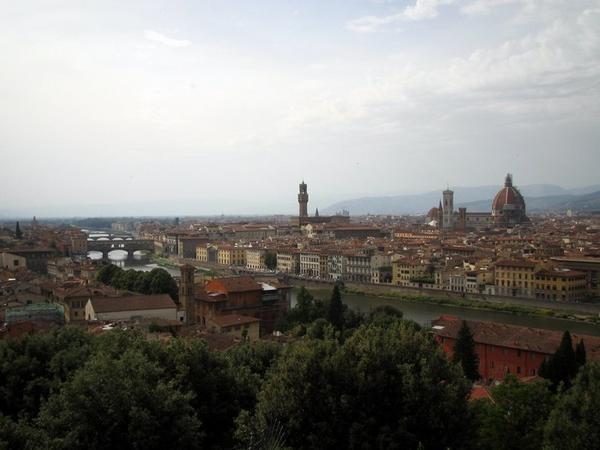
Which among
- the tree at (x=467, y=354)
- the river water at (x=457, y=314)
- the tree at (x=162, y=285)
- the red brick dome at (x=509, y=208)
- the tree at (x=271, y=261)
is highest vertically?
the red brick dome at (x=509, y=208)

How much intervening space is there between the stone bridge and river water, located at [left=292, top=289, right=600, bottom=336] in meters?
29.4

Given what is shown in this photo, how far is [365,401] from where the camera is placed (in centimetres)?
631

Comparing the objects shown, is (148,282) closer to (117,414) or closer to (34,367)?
Result: (34,367)

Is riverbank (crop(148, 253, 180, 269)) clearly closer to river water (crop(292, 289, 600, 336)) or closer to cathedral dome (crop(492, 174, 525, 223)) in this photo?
river water (crop(292, 289, 600, 336))

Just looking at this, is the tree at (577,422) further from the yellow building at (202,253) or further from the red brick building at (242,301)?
the yellow building at (202,253)

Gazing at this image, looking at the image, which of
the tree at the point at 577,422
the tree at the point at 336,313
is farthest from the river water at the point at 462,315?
the tree at the point at 577,422

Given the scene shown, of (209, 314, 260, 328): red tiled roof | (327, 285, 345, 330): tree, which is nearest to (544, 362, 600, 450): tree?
(327, 285, 345, 330): tree

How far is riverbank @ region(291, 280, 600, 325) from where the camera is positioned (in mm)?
21859

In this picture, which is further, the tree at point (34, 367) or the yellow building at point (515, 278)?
the yellow building at point (515, 278)

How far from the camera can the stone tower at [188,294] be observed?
17.5 m

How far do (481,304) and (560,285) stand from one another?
3.00 metres

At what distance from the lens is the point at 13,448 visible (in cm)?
503

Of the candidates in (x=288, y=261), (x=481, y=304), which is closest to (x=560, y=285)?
(x=481, y=304)

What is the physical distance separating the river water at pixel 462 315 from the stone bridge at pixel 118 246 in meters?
29.4
